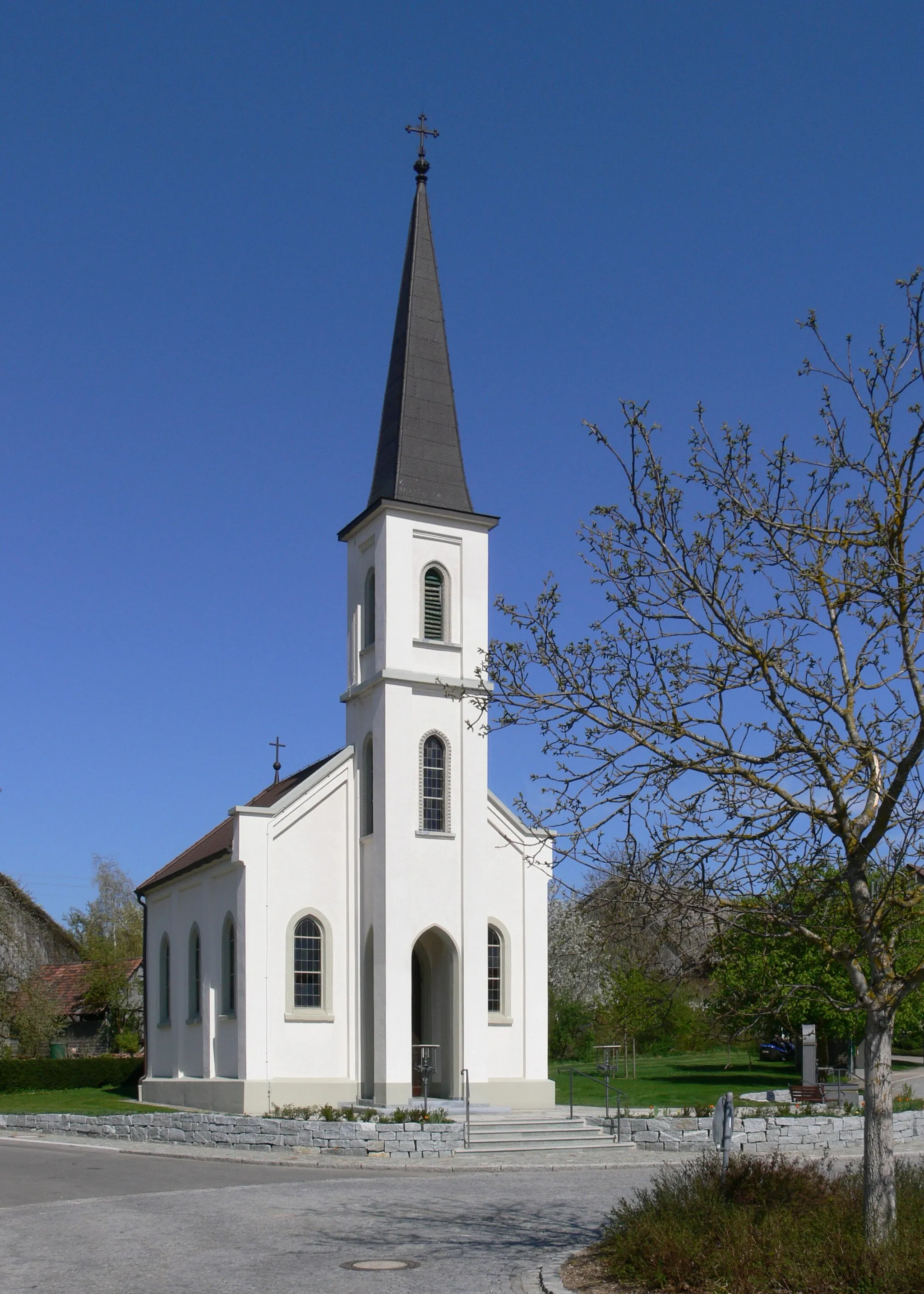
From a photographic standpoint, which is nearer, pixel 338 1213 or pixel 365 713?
pixel 338 1213

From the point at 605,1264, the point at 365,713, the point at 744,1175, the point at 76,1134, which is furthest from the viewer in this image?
the point at 365,713

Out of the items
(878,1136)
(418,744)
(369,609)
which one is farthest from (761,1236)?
(369,609)

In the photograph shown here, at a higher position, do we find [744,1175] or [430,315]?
[430,315]

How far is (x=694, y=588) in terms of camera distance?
11.0 meters

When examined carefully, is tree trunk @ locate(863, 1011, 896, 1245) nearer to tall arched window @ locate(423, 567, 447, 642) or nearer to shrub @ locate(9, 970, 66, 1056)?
tall arched window @ locate(423, 567, 447, 642)

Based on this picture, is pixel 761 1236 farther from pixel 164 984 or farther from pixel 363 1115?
pixel 164 984

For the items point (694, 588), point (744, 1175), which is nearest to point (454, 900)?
point (744, 1175)

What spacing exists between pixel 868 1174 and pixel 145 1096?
93.0 ft

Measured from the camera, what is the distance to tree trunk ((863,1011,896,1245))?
996 centimetres

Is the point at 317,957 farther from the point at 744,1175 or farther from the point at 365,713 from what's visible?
the point at 744,1175

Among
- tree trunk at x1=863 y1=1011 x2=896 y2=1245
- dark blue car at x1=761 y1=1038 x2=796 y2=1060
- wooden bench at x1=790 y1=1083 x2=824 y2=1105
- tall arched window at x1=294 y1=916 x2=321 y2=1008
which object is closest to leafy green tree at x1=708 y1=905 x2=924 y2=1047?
tree trunk at x1=863 y1=1011 x2=896 y2=1245

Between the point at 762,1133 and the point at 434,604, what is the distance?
13598 millimetres

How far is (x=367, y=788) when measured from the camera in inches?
1184

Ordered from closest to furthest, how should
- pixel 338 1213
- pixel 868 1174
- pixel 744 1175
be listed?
pixel 868 1174
pixel 744 1175
pixel 338 1213
